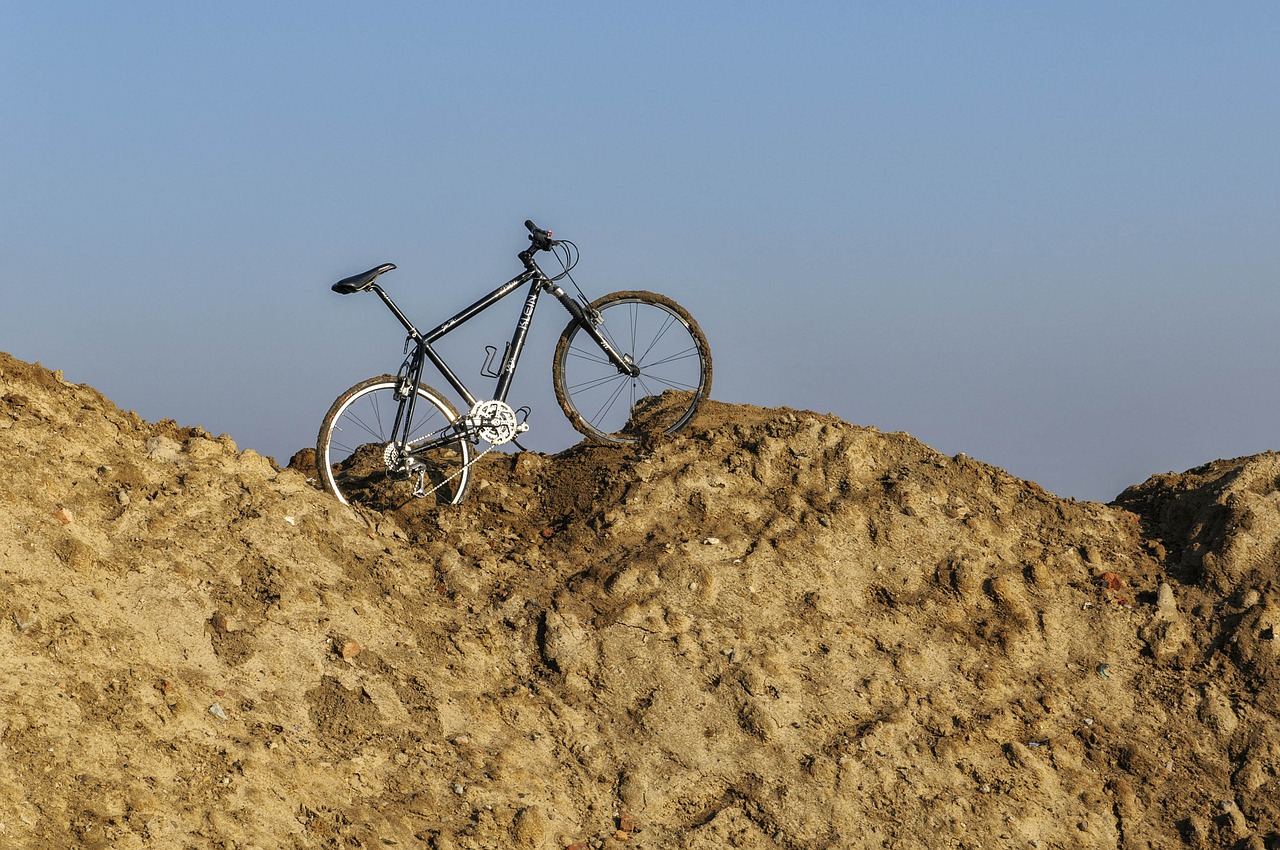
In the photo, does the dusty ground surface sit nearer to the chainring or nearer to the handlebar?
the chainring

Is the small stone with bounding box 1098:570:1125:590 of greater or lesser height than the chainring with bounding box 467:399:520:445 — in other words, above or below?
below

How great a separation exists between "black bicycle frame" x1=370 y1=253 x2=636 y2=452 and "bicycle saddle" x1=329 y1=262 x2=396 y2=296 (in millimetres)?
77

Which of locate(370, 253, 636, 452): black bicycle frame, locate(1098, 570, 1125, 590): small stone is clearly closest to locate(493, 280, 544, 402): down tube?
locate(370, 253, 636, 452): black bicycle frame

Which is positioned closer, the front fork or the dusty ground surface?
the dusty ground surface

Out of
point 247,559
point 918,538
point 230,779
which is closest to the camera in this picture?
point 230,779

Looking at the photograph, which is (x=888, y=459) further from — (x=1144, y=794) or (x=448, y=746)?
(x=448, y=746)

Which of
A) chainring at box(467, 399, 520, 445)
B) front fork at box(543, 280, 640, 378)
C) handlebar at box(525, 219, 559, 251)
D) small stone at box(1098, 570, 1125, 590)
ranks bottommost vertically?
small stone at box(1098, 570, 1125, 590)

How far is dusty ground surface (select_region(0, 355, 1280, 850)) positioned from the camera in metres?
7.22

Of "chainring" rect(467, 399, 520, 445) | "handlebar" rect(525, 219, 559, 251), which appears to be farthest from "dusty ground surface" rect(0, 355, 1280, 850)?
"handlebar" rect(525, 219, 559, 251)

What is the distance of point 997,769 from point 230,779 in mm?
5033

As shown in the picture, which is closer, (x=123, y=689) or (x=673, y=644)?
(x=123, y=689)

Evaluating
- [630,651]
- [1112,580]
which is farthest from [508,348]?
[1112,580]

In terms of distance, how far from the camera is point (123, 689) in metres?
7.16

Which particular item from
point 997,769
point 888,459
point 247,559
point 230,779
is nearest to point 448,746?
point 230,779
